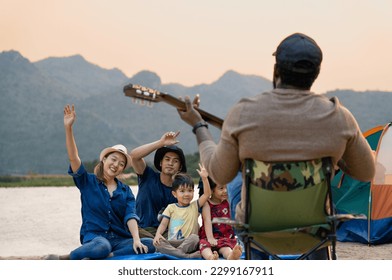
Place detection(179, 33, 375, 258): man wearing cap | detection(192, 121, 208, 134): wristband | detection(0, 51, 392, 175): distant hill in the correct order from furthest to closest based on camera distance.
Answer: detection(0, 51, 392, 175): distant hill
detection(192, 121, 208, 134): wristband
detection(179, 33, 375, 258): man wearing cap

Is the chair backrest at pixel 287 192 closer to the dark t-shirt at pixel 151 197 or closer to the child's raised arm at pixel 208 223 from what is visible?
the child's raised arm at pixel 208 223

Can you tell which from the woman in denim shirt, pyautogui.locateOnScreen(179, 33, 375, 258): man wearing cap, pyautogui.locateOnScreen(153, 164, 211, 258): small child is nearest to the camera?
pyautogui.locateOnScreen(179, 33, 375, 258): man wearing cap

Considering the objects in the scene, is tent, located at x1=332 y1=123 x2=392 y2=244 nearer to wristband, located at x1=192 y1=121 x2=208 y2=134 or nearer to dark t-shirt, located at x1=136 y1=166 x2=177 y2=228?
dark t-shirt, located at x1=136 y1=166 x2=177 y2=228

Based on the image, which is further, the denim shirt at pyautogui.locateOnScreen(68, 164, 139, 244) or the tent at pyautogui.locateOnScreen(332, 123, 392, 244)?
the tent at pyautogui.locateOnScreen(332, 123, 392, 244)

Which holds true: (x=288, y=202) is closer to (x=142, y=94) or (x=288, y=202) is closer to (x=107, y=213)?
(x=142, y=94)

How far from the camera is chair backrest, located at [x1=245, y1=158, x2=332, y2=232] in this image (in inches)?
85.5

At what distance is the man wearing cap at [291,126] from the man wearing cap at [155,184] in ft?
7.71

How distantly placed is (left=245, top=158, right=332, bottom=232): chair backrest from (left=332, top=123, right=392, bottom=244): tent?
4522 millimetres

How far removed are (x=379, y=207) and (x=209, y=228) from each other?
2925 millimetres

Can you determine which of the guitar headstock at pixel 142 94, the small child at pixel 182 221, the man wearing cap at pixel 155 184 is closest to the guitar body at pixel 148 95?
the guitar headstock at pixel 142 94

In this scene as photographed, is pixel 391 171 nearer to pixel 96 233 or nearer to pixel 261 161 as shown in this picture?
pixel 96 233

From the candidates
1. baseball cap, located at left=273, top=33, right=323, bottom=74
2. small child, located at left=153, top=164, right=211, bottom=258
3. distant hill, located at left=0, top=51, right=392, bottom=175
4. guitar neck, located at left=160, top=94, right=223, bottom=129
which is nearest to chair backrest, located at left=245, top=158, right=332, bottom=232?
baseball cap, located at left=273, top=33, right=323, bottom=74

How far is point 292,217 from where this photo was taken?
2203 mm
